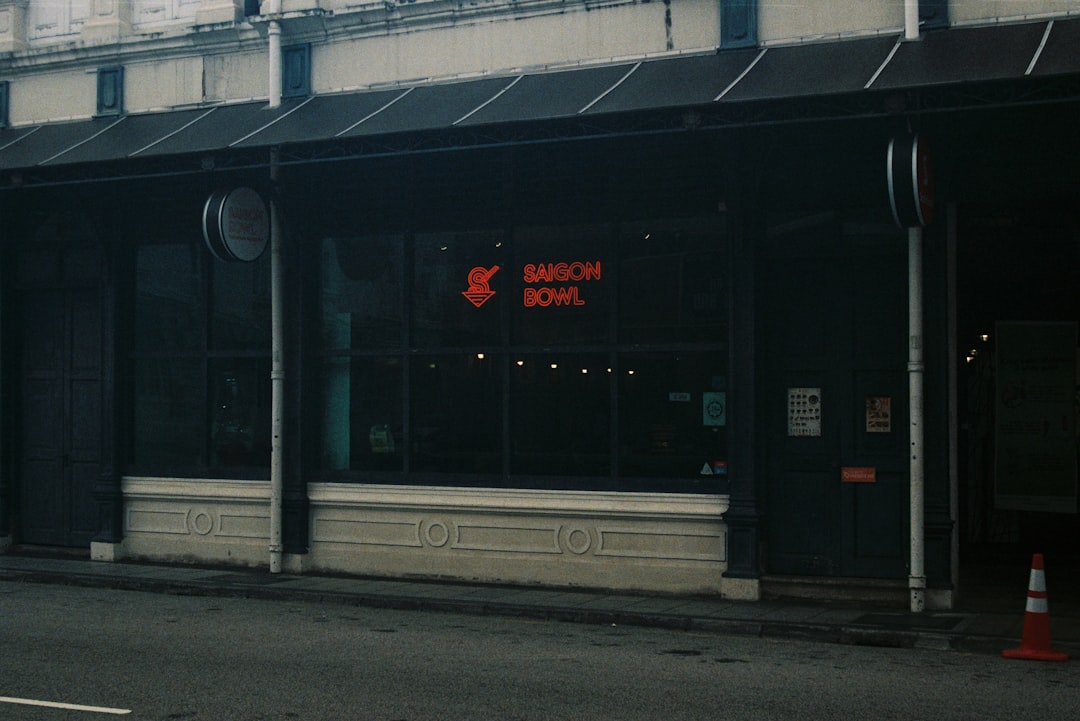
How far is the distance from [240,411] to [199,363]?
837 mm

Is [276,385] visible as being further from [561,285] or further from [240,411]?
[561,285]

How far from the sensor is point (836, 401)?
1245cm

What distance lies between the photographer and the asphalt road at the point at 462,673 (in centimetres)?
762

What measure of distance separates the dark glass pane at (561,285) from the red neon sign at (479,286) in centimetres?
30

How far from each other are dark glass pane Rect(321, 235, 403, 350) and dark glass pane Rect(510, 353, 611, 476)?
65.3 inches

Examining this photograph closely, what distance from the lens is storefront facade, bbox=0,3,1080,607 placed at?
1180 cm

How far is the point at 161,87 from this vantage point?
1562 centimetres

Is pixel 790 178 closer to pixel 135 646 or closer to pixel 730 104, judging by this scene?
pixel 730 104

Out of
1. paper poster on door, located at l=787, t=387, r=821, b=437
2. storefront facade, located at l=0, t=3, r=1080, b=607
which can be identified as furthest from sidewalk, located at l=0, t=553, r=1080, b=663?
paper poster on door, located at l=787, t=387, r=821, b=437

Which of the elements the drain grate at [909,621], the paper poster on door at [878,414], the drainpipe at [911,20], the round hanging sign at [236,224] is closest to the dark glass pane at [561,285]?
the paper poster on door at [878,414]

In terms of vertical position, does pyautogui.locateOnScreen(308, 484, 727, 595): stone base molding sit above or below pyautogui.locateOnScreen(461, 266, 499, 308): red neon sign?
below

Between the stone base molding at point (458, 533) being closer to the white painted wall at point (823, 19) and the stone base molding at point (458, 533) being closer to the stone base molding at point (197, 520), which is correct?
the stone base molding at point (197, 520)

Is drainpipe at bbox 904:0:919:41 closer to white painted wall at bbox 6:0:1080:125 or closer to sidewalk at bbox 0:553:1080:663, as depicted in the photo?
white painted wall at bbox 6:0:1080:125

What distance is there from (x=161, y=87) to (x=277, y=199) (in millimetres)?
2723
